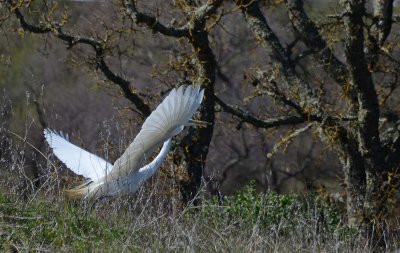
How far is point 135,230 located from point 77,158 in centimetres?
239

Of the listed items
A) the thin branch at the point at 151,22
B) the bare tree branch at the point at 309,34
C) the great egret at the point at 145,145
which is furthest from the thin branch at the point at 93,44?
the great egret at the point at 145,145

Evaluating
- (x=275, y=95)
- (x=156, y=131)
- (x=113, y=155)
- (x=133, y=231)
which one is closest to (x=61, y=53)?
(x=275, y=95)

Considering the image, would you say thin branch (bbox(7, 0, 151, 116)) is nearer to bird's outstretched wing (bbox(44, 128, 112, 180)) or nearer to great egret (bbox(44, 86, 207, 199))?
bird's outstretched wing (bbox(44, 128, 112, 180))

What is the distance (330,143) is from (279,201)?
2.56m

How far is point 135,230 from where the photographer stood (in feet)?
18.7

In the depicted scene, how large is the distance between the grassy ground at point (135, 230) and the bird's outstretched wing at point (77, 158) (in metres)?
0.83

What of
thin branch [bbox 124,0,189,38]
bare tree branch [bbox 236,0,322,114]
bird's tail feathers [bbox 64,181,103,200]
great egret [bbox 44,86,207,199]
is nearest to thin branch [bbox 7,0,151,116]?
thin branch [bbox 124,0,189,38]

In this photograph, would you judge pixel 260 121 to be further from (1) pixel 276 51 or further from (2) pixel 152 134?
(2) pixel 152 134

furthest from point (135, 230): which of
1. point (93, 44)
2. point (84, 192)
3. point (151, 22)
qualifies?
point (93, 44)

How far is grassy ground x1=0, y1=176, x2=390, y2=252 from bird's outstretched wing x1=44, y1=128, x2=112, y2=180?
0.83m

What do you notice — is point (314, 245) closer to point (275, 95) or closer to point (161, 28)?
point (161, 28)

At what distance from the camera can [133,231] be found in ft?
18.4

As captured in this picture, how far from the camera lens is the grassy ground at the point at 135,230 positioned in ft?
18.2

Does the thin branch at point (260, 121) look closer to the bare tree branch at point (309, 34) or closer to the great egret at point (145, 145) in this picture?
the bare tree branch at point (309, 34)
